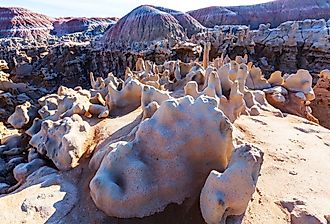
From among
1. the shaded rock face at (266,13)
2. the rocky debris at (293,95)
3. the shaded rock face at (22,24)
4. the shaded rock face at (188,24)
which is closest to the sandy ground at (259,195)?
the rocky debris at (293,95)

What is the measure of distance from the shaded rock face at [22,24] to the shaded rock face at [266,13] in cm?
2109

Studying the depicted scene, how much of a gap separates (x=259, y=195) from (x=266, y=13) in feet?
129

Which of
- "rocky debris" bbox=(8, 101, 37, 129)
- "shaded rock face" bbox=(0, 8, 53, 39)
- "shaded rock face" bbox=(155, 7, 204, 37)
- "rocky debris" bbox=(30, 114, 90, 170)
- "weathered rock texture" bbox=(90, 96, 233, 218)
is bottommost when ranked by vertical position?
"shaded rock face" bbox=(0, 8, 53, 39)

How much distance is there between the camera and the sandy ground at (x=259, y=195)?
2.83m

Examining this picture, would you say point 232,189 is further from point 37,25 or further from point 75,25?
point 75,25

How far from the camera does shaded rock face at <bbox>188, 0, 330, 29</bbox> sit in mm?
35825

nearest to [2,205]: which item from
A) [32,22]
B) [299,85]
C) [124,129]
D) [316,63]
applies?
[124,129]

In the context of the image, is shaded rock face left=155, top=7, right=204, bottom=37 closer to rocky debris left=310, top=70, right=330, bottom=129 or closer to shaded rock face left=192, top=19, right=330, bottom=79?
shaded rock face left=192, top=19, right=330, bottom=79

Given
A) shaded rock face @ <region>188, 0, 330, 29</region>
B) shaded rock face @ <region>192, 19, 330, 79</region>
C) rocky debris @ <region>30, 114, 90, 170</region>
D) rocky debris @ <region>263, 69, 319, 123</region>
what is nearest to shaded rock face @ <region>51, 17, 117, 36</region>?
shaded rock face @ <region>188, 0, 330, 29</region>

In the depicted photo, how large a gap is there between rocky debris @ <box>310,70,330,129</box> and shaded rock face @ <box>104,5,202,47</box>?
19525mm

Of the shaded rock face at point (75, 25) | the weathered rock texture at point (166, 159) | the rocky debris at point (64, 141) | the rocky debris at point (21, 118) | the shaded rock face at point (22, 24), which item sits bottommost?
the shaded rock face at point (75, 25)

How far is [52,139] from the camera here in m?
4.32

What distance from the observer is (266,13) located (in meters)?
39.1

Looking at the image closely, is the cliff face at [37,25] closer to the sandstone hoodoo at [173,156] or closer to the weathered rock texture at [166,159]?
the sandstone hoodoo at [173,156]
